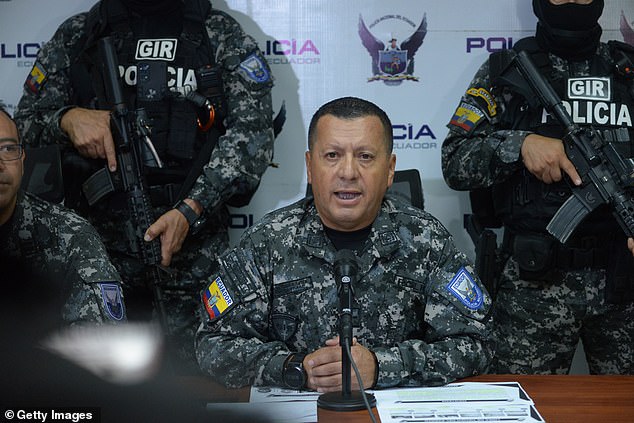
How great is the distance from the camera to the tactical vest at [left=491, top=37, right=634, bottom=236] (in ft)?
9.47

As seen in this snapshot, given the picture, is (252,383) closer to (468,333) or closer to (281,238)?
(281,238)

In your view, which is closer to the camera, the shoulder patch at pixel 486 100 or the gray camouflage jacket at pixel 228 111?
the gray camouflage jacket at pixel 228 111

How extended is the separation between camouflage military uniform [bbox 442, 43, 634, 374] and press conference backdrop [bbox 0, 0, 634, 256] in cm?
47

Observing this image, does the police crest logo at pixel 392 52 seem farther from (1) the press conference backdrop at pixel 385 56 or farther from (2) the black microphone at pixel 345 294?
(2) the black microphone at pixel 345 294

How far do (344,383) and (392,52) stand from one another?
6.75ft

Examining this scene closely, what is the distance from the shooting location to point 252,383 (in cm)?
198

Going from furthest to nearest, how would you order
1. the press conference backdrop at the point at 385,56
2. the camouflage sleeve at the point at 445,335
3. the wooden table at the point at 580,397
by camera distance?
1. the press conference backdrop at the point at 385,56
2. the camouflage sleeve at the point at 445,335
3. the wooden table at the point at 580,397

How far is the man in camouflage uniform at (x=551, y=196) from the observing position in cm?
285

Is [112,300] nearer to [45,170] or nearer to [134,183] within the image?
[134,183]

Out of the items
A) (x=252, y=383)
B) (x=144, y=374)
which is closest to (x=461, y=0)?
(x=252, y=383)

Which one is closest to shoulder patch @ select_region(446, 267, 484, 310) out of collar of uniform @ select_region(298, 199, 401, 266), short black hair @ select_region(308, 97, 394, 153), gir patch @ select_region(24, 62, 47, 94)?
collar of uniform @ select_region(298, 199, 401, 266)

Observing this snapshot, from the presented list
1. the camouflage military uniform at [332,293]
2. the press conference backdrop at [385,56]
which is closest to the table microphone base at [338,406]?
the camouflage military uniform at [332,293]

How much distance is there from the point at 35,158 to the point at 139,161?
0.41 metres

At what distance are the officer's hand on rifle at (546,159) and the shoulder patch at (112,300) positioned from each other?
4.89ft
